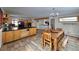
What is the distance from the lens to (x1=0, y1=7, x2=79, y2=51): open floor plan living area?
2631mm

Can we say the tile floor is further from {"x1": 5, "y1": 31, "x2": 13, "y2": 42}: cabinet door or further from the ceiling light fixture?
the ceiling light fixture

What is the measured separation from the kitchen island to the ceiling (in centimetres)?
47

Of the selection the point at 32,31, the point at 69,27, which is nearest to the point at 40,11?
the point at 32,31

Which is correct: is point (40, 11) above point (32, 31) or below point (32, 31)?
above

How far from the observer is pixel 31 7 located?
263 cm

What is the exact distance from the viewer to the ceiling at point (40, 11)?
103 inches

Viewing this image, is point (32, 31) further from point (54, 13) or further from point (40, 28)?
point (54, 13)

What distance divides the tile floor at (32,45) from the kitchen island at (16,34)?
0.12 metres

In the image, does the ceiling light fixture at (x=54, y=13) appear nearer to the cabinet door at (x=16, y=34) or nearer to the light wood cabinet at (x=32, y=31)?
the light wood cabinet at (x=32, y=31)

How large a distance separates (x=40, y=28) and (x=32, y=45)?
1.75 feet

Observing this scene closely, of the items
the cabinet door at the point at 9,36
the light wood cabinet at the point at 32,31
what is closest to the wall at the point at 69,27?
the light wood cabinet at the point at 32,31

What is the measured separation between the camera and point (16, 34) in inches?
111
